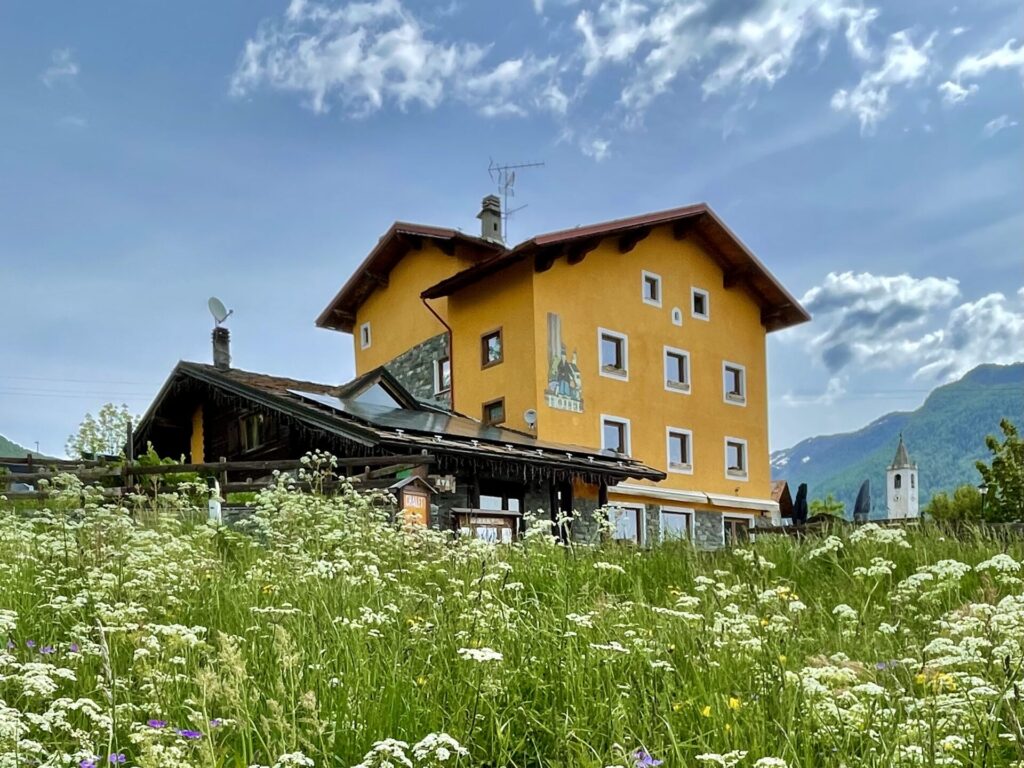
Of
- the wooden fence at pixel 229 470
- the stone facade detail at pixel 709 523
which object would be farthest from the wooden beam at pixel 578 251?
the wooden fence at pixel 229 470

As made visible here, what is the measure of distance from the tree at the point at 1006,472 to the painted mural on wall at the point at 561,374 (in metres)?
13.8

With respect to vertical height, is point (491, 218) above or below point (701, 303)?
above

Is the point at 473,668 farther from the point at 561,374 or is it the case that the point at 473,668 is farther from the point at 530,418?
the point at 561,374

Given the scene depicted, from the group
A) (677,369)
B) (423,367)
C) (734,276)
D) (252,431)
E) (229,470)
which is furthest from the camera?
(734,276)

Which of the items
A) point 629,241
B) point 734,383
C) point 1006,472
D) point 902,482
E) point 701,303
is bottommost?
point 902,482

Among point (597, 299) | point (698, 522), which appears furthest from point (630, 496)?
point (597, 299)

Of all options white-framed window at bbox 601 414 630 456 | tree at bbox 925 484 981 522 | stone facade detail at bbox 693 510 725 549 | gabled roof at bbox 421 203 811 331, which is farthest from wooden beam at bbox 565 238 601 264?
tree at bbox 925 484 981 522

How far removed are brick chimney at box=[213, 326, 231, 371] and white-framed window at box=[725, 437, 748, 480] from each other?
15.9m

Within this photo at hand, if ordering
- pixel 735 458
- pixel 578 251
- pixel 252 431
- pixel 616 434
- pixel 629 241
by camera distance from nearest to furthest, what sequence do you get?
pixel 252 431 → pixel 578 251 → pixel 616 434 → pixel 629 241 → pixel 735 458

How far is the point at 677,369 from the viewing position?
26766 mm

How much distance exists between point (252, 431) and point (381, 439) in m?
7.16

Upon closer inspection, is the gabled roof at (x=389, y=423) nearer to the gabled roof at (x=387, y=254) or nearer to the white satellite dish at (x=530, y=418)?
the white satellite dish at (x=530, y=418)

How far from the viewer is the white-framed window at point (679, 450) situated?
25609mm

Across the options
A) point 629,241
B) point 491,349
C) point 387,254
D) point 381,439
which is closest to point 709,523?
point 491,349
